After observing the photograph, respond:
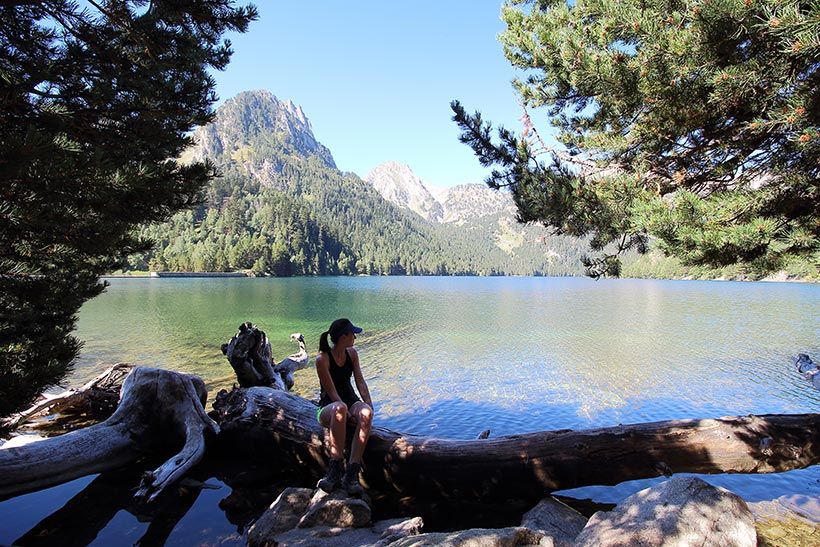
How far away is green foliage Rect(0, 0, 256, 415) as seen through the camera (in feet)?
10.5

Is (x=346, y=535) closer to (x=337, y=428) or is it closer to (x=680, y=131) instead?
(x=337, y=428)

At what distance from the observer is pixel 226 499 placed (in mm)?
7066

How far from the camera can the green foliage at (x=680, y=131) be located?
454 centimetres

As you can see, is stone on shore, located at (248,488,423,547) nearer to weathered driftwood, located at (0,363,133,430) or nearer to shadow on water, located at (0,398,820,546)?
shadow on water, located at (0,398,820,546)

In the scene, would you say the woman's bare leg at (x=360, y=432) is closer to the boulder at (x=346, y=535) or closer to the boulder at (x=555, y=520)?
the boulder at (x=346, y=535)

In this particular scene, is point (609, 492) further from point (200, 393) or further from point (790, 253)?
point (200, 393)

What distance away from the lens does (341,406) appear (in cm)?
651

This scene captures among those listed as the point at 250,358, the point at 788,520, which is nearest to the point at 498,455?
the point at 788,520

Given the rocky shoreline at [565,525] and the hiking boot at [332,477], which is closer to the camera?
the rocky shoreline at [565,525]

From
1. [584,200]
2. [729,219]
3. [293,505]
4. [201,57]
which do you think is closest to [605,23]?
[584,200]

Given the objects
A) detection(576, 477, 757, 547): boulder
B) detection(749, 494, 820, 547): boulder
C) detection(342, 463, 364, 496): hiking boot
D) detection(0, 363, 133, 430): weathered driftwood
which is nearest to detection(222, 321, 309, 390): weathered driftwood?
detection(0, 363, 133, 430): weathered driftwood

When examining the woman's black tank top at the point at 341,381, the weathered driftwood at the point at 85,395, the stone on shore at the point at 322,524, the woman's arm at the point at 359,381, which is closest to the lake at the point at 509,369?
the stone on shore at the point at 322,524

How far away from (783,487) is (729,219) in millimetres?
6947

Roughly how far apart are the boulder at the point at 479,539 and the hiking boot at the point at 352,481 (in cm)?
169
